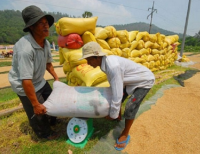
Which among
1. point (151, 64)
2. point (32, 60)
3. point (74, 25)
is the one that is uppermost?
point (74, 25)

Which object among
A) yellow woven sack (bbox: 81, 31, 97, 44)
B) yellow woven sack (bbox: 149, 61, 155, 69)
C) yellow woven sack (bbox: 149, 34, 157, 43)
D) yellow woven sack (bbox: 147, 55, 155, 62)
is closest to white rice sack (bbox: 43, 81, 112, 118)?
yellow woven sack (bbox: 81, 31, 97, 44)

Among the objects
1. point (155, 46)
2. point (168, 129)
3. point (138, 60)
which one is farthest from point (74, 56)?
point (155, 46)

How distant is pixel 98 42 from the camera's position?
11.7 feet

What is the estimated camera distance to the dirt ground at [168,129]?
1.81 metres

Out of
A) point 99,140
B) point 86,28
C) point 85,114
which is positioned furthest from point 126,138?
point 86,28

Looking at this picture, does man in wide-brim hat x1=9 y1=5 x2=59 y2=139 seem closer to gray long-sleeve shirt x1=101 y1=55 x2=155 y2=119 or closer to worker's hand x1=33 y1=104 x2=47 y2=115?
worker's hand x1=33 y1=104 x2=47 y2=115

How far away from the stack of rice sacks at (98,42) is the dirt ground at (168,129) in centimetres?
113

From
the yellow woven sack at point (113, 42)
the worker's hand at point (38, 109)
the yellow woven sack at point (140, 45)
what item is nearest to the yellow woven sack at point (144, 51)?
the yellow woven sack at point (140, 45)

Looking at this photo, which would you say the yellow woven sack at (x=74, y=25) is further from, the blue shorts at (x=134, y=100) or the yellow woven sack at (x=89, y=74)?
the blue shorts at (x=134, y=100)

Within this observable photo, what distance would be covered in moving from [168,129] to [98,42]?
2.51 meters

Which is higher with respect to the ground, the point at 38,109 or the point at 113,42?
the point at 113,42

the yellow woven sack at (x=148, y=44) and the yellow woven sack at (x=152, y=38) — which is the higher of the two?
the yellow woven sack at (x=152, y=38)

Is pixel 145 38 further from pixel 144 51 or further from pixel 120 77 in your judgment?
pixel 120 77

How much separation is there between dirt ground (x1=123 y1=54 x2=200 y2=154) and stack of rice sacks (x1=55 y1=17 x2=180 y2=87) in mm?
1131
